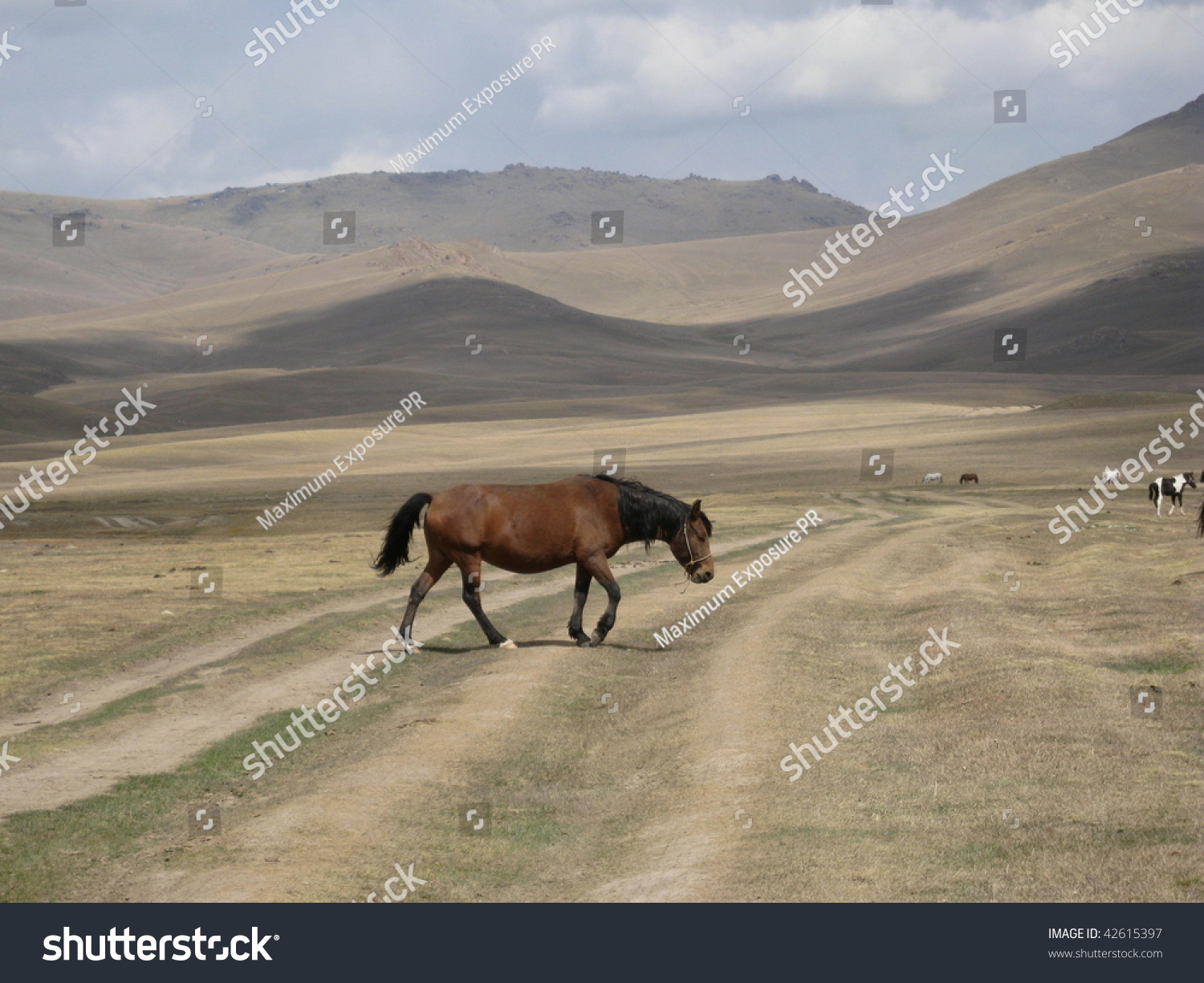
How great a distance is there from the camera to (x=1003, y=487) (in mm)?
67938

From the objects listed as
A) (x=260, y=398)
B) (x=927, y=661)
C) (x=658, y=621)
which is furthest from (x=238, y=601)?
(x=260, y=398)

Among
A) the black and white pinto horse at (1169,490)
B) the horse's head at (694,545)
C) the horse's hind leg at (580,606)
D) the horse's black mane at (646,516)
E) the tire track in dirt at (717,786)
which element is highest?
the black and white pinto horse at (1169,490)

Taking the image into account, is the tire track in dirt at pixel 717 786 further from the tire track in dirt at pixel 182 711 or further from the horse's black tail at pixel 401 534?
the tire track in dirt at pixel 182 711

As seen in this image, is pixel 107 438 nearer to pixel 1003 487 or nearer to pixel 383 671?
Answer: pixel 1003 487

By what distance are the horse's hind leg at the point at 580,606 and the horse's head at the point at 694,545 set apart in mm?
1375

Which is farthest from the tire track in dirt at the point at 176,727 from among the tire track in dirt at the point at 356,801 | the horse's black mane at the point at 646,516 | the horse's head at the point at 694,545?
the horse's head at the point at 694,545

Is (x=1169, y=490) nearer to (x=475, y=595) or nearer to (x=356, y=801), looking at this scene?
(x=475, y=595)

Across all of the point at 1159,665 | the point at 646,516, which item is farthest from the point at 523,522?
the point at 1159,665

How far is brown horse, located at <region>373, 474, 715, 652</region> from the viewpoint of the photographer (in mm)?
19656

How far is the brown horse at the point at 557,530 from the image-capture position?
64.5ft

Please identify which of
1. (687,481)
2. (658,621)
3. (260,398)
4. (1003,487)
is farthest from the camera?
(260,398)
